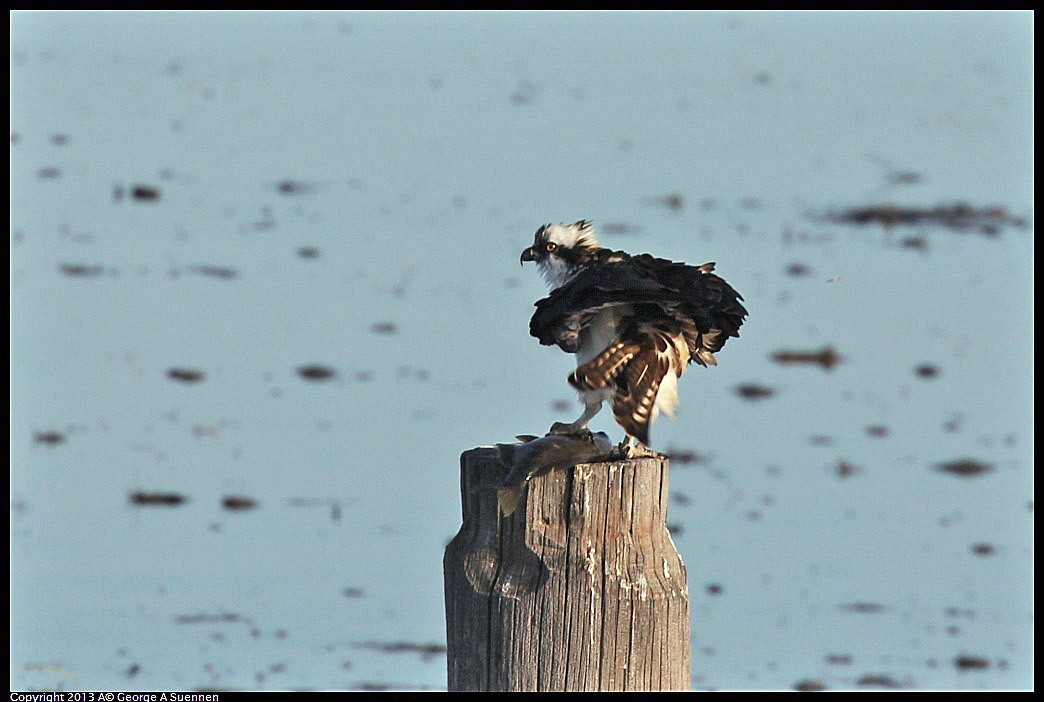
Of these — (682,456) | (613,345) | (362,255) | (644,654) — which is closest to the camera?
(644,654)

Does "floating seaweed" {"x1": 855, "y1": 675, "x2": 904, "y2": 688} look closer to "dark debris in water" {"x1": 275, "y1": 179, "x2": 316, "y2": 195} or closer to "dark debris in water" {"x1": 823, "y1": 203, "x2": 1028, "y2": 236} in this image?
"dark debris in water" {"x1": 823, "y1": 203, "x2": 1028, "y2": 236}

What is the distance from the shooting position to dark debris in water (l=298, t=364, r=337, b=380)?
34.1 ft

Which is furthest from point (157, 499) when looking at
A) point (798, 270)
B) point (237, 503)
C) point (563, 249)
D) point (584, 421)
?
point (798, 270)

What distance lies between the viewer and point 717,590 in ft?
26.0

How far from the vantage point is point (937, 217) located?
46.6ft

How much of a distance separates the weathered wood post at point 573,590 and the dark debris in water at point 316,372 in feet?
21.2

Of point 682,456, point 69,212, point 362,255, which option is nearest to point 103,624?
point 682,456

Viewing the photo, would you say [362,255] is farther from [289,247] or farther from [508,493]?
[508,493]

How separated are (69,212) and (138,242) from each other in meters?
0.91

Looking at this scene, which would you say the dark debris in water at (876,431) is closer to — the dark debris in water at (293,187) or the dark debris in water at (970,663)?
the dark debris in water at (970,663)

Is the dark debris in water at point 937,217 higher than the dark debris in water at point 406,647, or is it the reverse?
the dark debris in water at point 937,217

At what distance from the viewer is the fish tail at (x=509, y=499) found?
12.8ft

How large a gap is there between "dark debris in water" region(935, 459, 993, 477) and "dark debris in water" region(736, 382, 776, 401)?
1.29 metres

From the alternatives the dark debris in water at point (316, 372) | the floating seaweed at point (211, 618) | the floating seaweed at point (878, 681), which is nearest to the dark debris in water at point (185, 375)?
the dark debris in water at point (316, 372)
